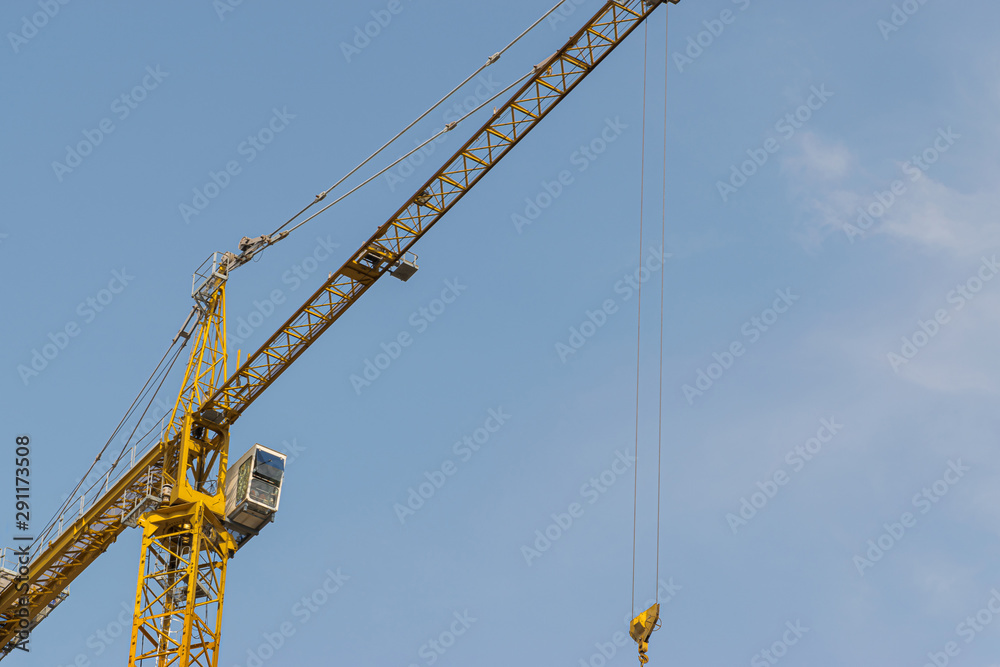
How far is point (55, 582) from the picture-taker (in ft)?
209

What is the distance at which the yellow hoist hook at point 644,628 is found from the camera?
50.0 metres

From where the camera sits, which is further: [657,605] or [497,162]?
[497,162]

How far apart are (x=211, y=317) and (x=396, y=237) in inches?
352

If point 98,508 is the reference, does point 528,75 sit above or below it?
above

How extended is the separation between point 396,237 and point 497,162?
4757mm

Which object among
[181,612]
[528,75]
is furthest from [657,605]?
[528,75]

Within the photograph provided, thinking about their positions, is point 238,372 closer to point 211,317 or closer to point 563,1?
point 211,317

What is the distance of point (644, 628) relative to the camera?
50250 mm

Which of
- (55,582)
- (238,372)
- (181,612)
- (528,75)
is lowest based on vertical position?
(181,612)

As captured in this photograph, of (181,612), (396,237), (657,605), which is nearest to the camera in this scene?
(657,605)

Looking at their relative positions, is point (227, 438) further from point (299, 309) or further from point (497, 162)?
point (497, 162)

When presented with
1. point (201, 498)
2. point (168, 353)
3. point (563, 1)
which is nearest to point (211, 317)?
point (168, 353)

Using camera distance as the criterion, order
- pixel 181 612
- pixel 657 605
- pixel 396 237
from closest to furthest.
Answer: pixel 657 605, pixel 181 612, pixel 396 237

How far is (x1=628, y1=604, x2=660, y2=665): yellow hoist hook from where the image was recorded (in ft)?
164
